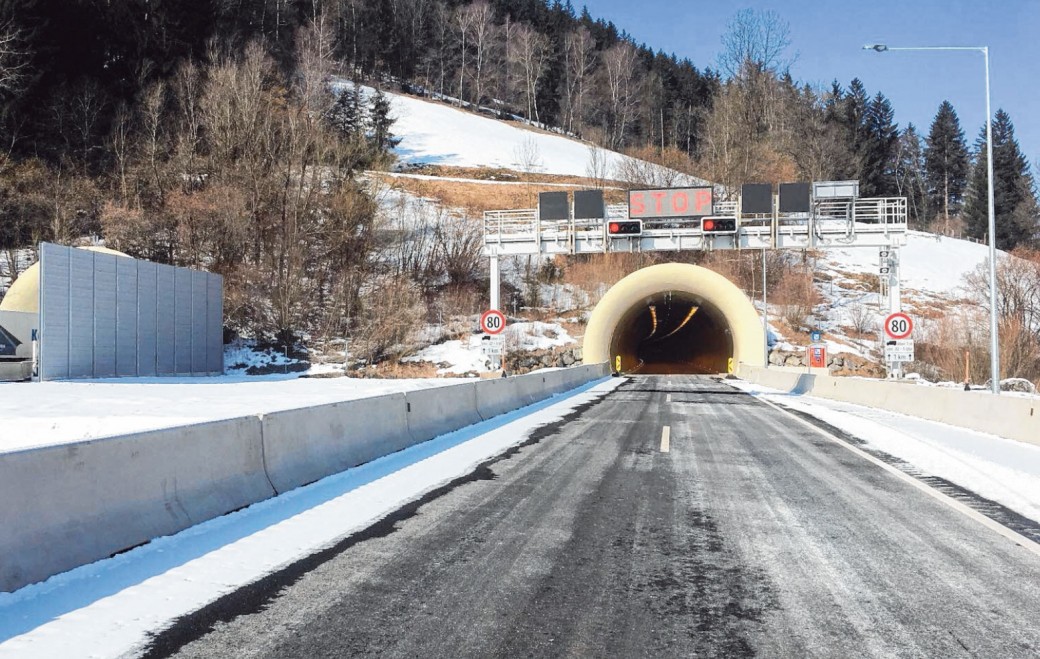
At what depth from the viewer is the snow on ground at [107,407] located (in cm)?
1202

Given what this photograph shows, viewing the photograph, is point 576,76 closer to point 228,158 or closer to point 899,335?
point 228,158

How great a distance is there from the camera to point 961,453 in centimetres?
1045

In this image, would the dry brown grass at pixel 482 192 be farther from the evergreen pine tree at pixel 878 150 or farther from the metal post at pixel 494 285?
the evergreen pine tree at pixel 878 150

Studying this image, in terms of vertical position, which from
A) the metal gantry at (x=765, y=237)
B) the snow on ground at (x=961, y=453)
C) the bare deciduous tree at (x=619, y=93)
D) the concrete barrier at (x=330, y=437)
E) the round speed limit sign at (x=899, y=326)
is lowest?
the snow on ground at (x=961, y=453)

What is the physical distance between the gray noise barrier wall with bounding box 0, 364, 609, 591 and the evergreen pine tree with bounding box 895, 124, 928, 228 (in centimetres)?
11269

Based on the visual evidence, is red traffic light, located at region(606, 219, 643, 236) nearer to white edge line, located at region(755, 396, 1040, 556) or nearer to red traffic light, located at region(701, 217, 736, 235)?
red traffic light, located at region(701, 217, 736, 235)

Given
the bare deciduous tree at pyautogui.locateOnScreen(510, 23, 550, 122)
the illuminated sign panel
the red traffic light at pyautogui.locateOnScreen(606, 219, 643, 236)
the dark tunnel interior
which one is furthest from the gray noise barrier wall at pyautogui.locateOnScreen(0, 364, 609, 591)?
the bare deciduous tree at pyautogui.locateOnScreen(510, 23, 550, 122)

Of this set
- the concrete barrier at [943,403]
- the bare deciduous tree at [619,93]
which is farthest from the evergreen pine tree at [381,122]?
the concrete barrier at [943,403]

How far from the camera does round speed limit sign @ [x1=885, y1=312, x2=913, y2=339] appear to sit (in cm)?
1989

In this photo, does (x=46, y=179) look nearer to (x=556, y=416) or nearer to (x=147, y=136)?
(x=147, y=136)

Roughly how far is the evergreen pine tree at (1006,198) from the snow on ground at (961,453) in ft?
279

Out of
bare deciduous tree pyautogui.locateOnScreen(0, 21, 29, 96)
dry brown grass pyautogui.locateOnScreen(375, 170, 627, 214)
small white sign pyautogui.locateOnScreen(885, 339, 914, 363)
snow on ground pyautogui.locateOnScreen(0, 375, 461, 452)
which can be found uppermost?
bare deciduous tree pyautogui.locateOnScreen(0, 21, 29, 96)

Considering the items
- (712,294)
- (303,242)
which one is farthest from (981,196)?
(303,242)

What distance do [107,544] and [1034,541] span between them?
674 cm
